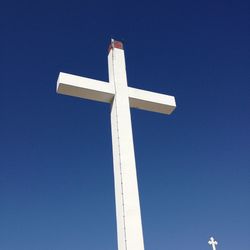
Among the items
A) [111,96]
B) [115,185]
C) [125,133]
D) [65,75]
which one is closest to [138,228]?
[115,185]

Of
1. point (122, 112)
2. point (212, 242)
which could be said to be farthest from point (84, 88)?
point (212, 242)

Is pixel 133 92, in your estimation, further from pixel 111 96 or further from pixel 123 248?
pixel 123 248

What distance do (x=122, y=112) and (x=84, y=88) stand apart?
2.68 ft

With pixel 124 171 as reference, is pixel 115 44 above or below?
above

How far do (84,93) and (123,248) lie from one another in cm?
279

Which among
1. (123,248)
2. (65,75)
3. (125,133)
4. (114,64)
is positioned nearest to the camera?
(123,248)

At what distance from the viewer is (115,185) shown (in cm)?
584

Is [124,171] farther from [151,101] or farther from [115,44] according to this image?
[115,44]

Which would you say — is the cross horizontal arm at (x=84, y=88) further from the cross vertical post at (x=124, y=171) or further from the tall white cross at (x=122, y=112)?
the cross vertical post at (x=124, y=171)

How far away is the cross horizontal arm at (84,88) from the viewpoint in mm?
6552

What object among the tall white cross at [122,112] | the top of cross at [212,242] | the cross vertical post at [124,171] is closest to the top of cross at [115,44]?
the tall white cross at [122,112]

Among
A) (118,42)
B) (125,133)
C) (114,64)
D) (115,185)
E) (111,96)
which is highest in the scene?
(118,42)

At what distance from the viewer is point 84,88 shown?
21.9 feet

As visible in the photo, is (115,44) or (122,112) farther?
(115,44)
